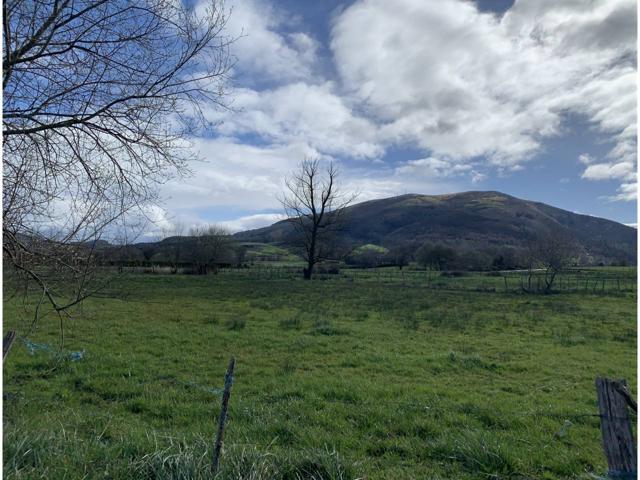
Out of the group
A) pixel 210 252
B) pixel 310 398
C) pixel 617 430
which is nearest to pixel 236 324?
pixel 310 398

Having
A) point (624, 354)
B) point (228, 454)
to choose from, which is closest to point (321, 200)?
point (624, 354)

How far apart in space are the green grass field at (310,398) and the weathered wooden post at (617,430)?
3.61 ft

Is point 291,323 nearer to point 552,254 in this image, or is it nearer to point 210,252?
point 552,254

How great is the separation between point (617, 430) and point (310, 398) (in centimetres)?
463

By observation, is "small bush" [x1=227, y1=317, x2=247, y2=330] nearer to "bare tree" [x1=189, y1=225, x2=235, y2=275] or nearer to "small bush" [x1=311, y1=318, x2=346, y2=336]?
"small bush" [x1=311, y1=318, x2=346, y2=336]

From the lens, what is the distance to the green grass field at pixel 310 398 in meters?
4.04

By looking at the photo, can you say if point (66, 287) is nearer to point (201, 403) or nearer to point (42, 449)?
point (42, 449)

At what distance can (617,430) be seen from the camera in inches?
122

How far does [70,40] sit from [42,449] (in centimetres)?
442

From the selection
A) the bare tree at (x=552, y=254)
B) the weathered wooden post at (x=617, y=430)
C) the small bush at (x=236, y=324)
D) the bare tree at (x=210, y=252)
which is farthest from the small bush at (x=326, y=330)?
the bare tree at (x=210, y=252)

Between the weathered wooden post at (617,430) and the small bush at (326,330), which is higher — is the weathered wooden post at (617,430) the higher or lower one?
the higher one

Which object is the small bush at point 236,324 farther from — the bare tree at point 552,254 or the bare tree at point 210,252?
the bare tree at point 210,252

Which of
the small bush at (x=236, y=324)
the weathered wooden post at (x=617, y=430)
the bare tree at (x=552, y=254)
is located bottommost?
the small bush at (x=236, y=324)

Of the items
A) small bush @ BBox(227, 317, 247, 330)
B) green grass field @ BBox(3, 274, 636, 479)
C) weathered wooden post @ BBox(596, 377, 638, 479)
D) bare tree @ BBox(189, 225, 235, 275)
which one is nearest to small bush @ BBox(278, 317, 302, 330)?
green grass field @ BBox(3, 274, 636, 479)
